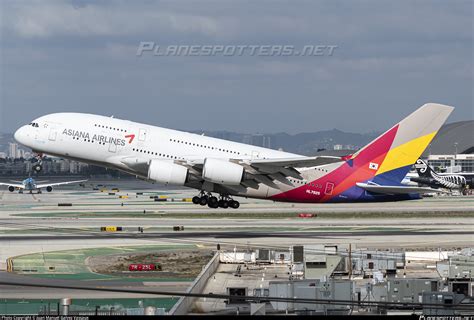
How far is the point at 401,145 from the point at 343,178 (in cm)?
533

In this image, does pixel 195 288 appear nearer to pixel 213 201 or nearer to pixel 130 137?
pixel 130 137

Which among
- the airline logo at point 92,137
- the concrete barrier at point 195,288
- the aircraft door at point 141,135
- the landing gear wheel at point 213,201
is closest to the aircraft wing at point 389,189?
the landing gear wheel at point 213,201

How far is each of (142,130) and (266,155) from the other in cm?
948

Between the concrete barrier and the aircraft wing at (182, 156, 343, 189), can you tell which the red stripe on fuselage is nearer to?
Answer: the aircraft wing at (182, 156, 343, 189)

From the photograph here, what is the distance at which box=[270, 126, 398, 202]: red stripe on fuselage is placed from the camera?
68875 mm

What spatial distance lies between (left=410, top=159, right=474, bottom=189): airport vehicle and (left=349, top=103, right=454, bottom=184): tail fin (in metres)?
76.3

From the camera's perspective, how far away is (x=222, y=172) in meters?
66.6

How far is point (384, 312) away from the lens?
122 ft

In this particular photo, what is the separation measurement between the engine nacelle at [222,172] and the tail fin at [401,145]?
8.97 meters

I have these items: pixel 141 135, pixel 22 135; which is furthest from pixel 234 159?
pixel 22 135

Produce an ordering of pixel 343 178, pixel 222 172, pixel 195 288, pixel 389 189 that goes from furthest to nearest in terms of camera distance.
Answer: pixel 343 178 < pixel 389 189 < pixel 222 172 < pixel 195 288

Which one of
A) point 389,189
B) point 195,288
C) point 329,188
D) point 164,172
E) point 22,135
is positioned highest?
point 22,135

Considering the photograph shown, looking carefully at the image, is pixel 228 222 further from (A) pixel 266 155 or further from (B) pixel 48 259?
(B) pixel 48 259

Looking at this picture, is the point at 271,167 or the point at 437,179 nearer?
the point at 271,167
